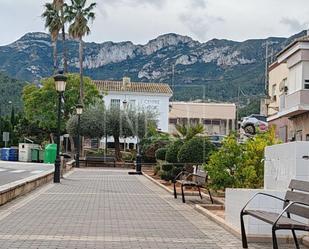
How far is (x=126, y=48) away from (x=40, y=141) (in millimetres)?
91180

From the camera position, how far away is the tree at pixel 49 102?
7012 centimetres

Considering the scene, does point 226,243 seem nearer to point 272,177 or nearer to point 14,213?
point 272,177

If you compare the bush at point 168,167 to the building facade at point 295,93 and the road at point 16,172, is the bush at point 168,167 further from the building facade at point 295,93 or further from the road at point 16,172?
the building facade at point 295,93

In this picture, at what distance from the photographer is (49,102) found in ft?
232

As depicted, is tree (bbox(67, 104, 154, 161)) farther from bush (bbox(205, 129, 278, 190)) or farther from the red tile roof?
bush (bbox(205, 129, 278, 190))

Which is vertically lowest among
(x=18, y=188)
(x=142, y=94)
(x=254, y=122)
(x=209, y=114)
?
(x=18, y=188)

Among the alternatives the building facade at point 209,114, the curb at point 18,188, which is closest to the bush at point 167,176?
the curb at point 18,188

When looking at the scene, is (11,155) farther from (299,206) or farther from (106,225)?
(299,206)

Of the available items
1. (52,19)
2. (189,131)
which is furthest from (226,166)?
(52,19)

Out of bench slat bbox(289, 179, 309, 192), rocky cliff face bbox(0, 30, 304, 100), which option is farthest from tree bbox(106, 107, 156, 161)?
bench slat bbox(289, 179, 309, 192)

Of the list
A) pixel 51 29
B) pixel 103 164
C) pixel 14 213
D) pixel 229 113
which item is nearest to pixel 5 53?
pixel 229 113

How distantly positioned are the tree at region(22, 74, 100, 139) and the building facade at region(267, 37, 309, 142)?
110 ft

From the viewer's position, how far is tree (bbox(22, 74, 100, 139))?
230 feet

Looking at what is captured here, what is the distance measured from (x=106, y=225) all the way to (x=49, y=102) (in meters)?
59.9
